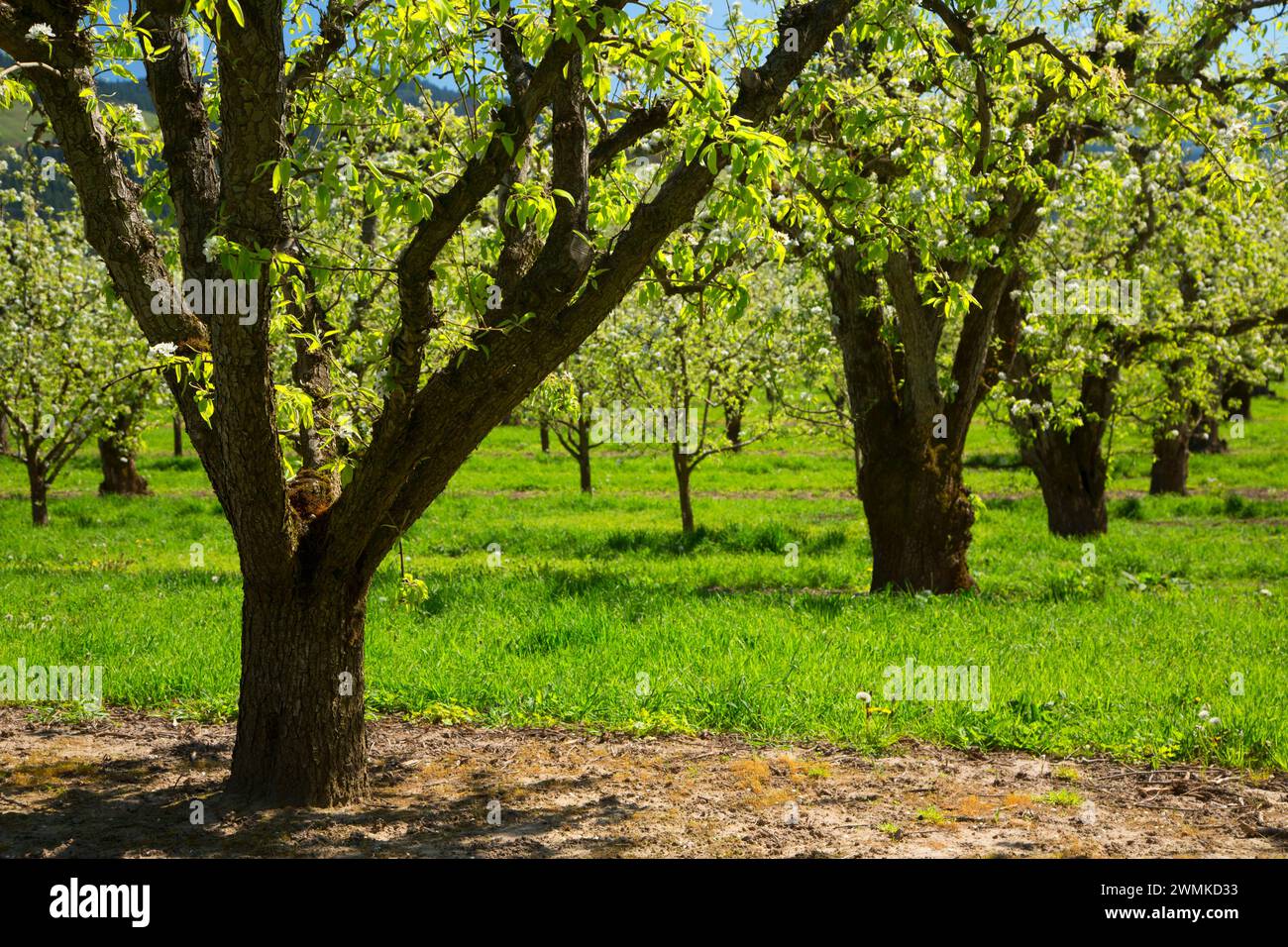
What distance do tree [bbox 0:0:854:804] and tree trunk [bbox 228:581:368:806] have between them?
0.04ft

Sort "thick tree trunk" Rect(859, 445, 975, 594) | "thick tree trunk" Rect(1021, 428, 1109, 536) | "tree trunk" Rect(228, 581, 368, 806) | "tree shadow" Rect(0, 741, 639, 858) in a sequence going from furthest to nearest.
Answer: "thick tree trunk" Rect(1021, 428, 1109, 536), "thick tree trunk" Rect(859, 445, 975, 594), "tree trunk" Rect(228, 581, 368, 806), "tree shadow" Rect(0, 741, 639, 858)

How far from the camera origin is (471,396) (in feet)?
17.8

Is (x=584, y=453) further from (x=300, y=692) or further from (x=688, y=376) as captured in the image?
(x=300, y=692)

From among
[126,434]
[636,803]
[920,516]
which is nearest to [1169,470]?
[920,516]

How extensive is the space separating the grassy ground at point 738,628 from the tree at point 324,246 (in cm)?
205

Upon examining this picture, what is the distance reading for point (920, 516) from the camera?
39.9 feet

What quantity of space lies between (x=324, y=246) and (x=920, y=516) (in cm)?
841

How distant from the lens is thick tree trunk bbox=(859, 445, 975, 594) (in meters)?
12.1

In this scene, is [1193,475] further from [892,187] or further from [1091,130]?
[892,187]

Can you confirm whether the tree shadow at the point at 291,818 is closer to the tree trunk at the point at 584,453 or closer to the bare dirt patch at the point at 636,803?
the bare dirt patch at the point at 636,803

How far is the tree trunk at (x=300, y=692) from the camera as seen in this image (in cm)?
596

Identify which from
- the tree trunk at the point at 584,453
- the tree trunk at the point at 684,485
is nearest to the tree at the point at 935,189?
the tree trunk at the point at 684,485

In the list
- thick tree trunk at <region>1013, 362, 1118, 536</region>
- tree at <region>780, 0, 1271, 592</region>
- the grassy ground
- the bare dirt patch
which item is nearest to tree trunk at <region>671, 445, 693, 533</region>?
the grassy ground

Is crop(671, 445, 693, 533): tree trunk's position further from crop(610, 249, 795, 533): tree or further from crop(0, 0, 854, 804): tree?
crop(0, 0, 854, 804): tree
